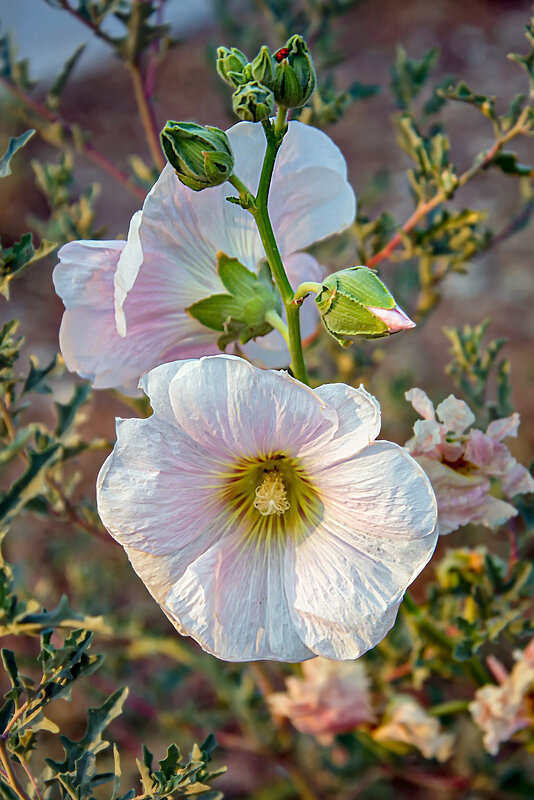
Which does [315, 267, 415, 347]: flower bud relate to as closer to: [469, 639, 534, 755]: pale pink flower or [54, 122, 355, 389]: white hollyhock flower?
[54, 122, 355, 389]: white hollyhock flower

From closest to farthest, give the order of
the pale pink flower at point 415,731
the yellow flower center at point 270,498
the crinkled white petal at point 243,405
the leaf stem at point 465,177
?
1. the crinkled white petal at point 243,405
2. the yellow flower center at point 270,498
3. the leaf stem at point 465,177
4. the pale pink flower at point 415,731

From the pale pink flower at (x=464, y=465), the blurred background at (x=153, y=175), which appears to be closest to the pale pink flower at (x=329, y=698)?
the blurred background at (x=153, y=175)

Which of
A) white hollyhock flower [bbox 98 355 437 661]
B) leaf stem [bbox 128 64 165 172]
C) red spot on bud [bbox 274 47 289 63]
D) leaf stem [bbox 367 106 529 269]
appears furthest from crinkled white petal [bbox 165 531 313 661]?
leaf stem [bbox 128 64 165 172]

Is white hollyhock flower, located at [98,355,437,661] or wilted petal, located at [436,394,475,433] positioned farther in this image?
wilted petal, located at [436,394,475,433]

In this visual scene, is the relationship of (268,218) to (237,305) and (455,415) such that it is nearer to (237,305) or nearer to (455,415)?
(237,305)

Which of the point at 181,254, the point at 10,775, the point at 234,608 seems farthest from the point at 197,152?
the point at 10,775

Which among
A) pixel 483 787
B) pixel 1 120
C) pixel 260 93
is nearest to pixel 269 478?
pixel 260 93

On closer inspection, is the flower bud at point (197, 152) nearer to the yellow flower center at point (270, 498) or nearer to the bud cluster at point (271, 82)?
the bud cluster at point (271, 82)

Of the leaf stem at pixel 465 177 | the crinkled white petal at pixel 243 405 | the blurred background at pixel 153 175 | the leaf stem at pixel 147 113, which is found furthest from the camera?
the blurred background at pixel 153 175
